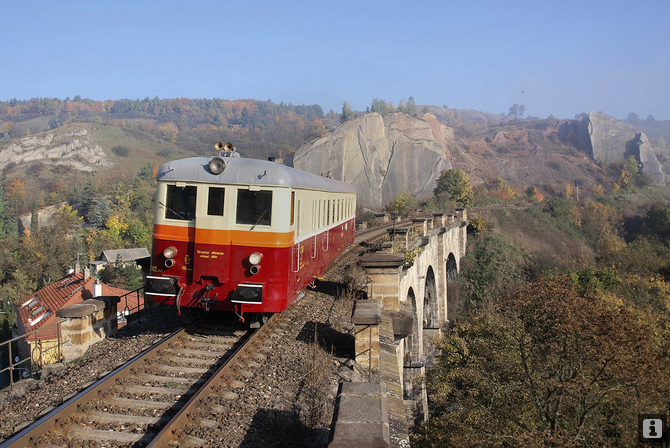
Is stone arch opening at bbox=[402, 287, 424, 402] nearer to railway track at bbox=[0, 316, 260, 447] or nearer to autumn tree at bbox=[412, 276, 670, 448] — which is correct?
autumn tree at bbox=[412, 276, 670, 448]

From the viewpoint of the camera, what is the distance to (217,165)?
7117 millimetres

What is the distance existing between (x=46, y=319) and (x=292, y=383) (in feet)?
61.8

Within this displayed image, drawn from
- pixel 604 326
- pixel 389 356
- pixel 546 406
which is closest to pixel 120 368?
pixel 389 356

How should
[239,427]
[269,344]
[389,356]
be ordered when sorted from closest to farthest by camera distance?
[239,427], [389,356], [269,344]

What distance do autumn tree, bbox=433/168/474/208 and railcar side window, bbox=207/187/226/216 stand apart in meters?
39.1

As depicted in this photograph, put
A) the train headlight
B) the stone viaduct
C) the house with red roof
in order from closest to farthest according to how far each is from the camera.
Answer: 1. the stone viaduct
2. the train headlight
3. the house with red roof

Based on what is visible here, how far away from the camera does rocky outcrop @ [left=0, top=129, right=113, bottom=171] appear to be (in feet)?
302

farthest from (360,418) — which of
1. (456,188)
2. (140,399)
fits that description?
(456,188)

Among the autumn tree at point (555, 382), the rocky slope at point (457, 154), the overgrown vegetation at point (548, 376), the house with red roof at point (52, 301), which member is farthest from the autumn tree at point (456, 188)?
the autumn tree at point (555, 382)

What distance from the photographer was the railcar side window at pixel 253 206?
280 inches

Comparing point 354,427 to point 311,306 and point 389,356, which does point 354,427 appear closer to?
point 389,356

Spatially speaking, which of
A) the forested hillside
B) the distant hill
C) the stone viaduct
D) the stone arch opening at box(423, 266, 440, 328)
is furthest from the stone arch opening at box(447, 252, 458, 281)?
the forested hillside

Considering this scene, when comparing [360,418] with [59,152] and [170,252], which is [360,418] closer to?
[170,252]

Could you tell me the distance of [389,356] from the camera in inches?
253
